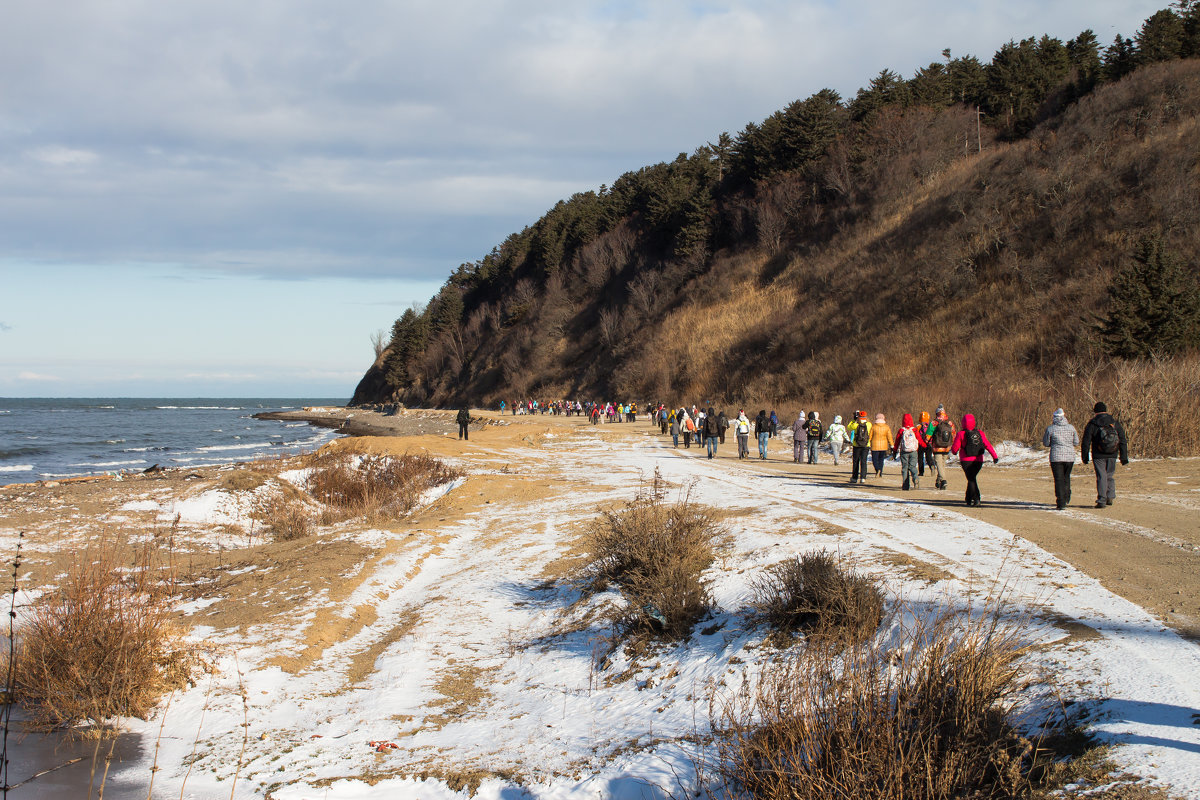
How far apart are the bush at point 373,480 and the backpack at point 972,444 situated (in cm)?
1125

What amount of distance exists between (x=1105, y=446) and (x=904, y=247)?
39.6 m

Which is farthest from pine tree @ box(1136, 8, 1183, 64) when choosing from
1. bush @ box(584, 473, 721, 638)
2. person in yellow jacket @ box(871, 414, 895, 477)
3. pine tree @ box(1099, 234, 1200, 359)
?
bush @ box(584, 473, 721, 638)

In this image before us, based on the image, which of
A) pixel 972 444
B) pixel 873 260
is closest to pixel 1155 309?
pixel 972 444

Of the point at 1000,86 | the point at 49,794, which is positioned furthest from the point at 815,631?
the point at 1000,86

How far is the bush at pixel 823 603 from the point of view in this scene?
19.3ft

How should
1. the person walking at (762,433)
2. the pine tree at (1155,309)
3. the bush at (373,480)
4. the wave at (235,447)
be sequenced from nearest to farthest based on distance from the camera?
the bush at (373,480) < the pine tree at (1155,309) < the person walking at (762,433) < the wave at (235,447)

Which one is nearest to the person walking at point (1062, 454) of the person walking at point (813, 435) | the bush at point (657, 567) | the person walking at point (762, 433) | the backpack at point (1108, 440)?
the backpack at point (1108, 440)

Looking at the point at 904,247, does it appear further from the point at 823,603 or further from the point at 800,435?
the point at 823,603

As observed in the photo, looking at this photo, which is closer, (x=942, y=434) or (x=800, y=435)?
(x=942, y=434)

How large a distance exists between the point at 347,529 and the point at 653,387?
4436 cm

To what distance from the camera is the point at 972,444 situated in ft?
41.1

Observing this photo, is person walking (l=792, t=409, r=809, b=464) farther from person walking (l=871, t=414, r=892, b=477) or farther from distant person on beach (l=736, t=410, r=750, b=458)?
person walking (l=871, t=414, r=892, b=477)

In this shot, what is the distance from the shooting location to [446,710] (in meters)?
6.49

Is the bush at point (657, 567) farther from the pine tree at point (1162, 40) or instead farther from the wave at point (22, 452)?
the pine tree at point (1162, 40)
